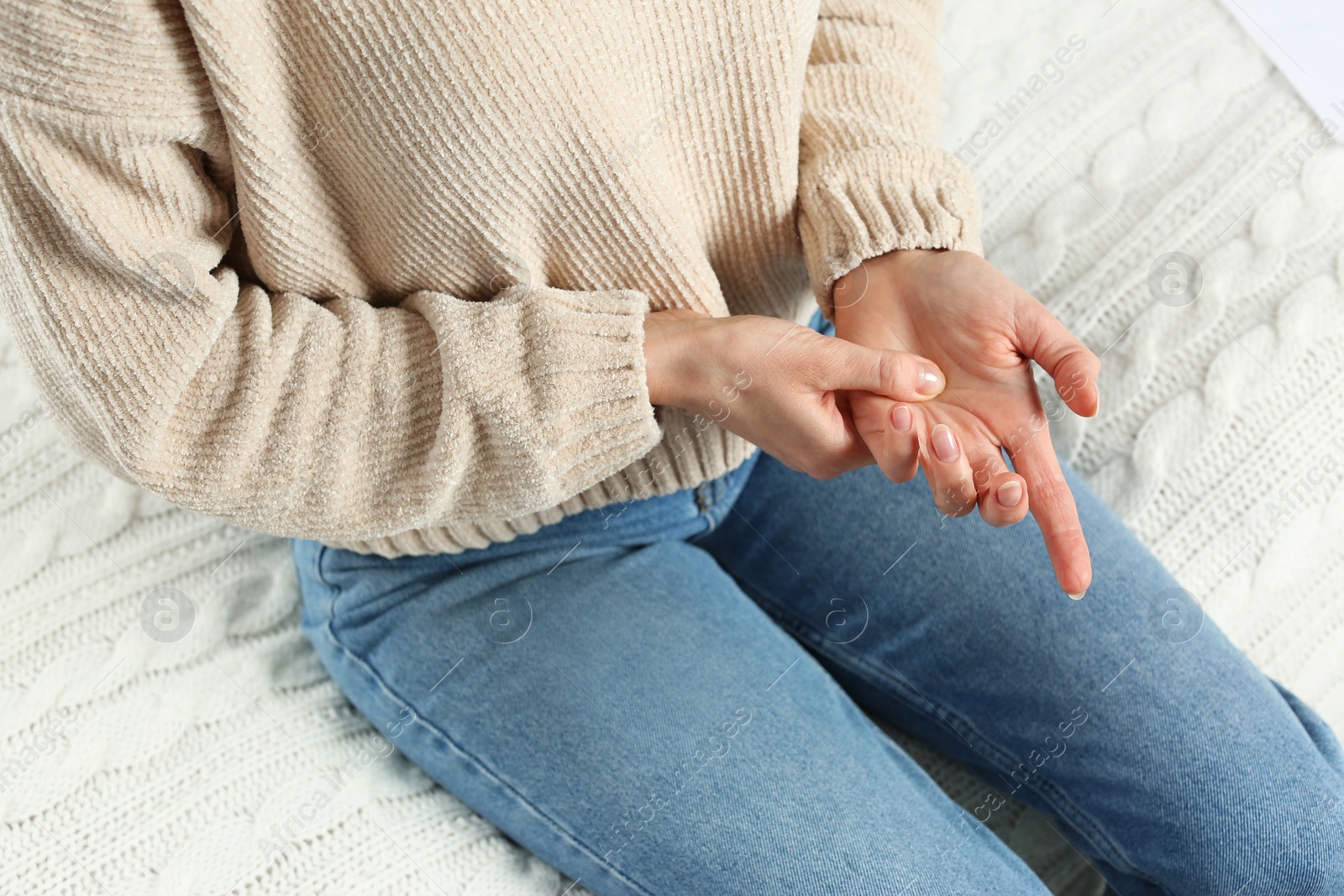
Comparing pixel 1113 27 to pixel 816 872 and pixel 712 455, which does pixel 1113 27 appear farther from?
pixel 816 872

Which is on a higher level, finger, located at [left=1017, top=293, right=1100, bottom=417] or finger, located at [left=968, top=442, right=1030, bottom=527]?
finger, located at [left=1017, top=293, right=1100, bottom=417]

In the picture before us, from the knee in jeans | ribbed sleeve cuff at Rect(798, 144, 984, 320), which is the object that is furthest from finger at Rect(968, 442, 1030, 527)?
the knee in jeans

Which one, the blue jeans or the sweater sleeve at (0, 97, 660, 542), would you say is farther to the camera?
the blue jeans

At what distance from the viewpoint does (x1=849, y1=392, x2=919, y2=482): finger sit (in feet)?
1.67

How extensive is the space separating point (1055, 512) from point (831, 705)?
0.74ft

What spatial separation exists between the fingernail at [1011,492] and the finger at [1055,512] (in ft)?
0.12

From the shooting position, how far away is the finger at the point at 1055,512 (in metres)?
0.50

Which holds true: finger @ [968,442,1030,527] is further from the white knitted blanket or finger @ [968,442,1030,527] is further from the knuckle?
the white knitted blanket

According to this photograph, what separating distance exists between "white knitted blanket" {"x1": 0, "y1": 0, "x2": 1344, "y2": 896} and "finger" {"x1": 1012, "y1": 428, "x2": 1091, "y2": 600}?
32 centimetres

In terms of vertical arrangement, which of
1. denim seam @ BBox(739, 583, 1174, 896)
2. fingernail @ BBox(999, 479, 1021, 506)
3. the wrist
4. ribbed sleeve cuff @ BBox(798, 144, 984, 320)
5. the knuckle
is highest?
ribbed sleeve cuff @ BBox(798, 144, 984, 320)

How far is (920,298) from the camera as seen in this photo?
59 cm

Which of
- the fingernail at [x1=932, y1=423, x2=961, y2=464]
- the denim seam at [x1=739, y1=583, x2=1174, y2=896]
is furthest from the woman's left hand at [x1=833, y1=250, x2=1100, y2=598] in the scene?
the denim seam at [x1=739, y1=583, x2=1174, y2=896]

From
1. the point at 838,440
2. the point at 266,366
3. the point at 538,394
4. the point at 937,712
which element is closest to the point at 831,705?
the point at 937,712

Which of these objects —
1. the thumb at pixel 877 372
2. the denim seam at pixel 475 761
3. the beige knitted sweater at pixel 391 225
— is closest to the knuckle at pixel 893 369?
the thumb at pixel 877 372
